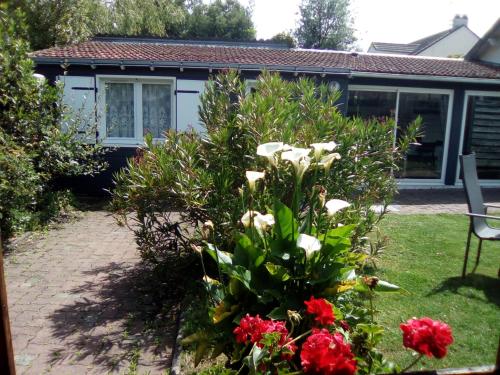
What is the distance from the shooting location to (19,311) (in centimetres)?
450

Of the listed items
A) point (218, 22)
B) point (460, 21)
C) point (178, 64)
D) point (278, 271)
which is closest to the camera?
point (278, 271)

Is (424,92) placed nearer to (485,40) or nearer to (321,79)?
(321,79)

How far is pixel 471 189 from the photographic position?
18.0 ft

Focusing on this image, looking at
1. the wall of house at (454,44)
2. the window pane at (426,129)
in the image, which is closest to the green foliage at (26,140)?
the window pane at (426,129)

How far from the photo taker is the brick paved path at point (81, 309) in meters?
3.57

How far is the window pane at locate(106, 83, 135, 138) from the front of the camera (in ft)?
35.3

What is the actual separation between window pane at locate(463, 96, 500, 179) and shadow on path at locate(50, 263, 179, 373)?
35.4 feet

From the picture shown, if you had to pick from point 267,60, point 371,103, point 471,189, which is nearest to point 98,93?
point 267,60

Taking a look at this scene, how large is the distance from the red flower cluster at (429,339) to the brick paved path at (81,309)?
2.27 meters

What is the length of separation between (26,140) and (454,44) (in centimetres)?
2675

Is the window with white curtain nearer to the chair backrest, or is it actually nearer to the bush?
the bush

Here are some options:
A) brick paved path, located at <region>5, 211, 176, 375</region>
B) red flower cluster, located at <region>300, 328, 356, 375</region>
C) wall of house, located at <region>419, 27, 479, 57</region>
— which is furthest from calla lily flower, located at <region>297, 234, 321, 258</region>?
wall of house, located at <region>419, 27, 479, 57</region>

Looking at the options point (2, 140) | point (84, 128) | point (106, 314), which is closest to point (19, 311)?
point (106, 314)

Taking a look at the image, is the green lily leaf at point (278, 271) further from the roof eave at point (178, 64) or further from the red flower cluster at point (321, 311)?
the roof eave at point (178, 64)
